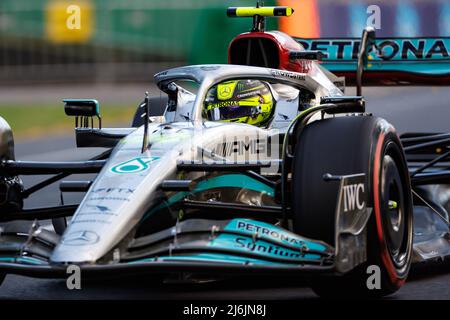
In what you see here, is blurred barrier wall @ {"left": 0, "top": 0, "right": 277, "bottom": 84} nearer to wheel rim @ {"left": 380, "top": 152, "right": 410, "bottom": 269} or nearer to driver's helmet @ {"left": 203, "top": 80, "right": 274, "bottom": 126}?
driver's helmet @ {"left": 203, "top": 80, "right": 274, "bottom": 126}

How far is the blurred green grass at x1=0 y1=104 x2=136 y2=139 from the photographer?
19.8 metres

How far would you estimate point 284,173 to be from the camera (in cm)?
620

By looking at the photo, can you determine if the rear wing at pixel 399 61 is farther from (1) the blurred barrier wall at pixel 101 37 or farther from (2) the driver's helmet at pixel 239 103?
(1) the blurred barrier wall at pixel 101 37

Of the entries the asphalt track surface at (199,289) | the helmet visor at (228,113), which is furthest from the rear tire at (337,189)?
the helmet visor at (228,113)

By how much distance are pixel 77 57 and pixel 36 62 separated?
0.99 metres

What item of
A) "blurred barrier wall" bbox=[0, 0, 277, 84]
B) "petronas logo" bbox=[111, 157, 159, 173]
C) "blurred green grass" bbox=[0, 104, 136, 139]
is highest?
"petronas logo" bbox=[111, 157, 159, 173]

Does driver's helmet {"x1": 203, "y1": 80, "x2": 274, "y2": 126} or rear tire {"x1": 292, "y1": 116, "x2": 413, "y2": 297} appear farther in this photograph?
driver's helmet {"x1": 203, "y1": 80, "x2": 274, "y2": 126}

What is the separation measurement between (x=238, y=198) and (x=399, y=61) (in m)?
2.85

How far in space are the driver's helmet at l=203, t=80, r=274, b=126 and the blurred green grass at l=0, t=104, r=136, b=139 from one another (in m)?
11.5

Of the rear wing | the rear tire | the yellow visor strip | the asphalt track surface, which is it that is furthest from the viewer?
the rear wing

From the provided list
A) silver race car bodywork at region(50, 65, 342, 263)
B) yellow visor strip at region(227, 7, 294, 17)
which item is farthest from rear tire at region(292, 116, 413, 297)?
yellow visor strip at region(227, 7, 294, 17)

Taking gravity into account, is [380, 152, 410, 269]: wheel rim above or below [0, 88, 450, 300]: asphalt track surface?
above
